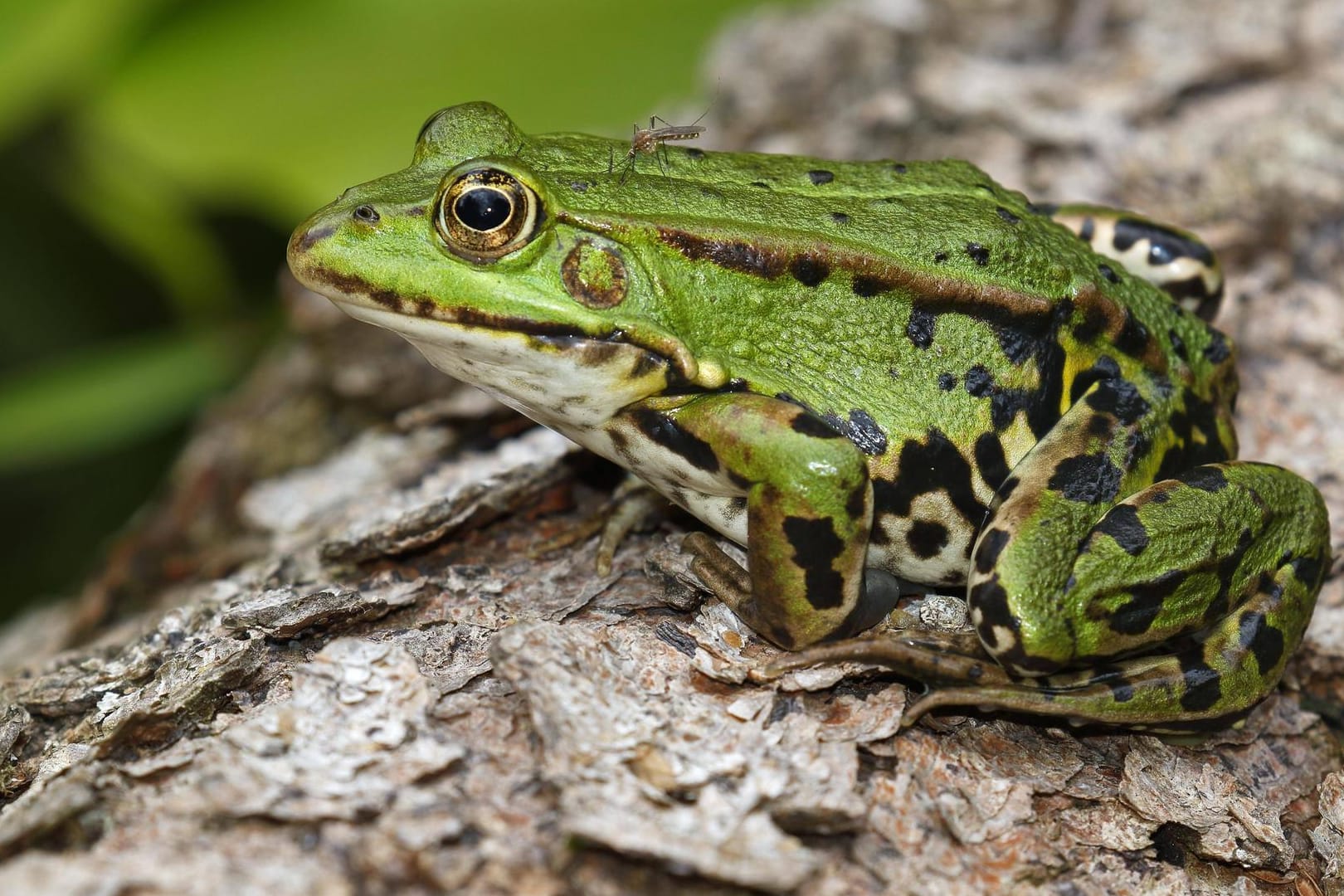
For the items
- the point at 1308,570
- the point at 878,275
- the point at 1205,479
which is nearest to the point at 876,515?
the point at 878,275

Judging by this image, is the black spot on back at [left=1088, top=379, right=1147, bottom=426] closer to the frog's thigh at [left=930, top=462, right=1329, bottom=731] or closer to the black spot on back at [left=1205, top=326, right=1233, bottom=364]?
the frog's thigh at [left=930, top=462, right=1329, bottom=731]

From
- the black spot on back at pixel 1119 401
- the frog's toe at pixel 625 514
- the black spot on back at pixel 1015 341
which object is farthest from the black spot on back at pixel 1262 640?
the frog's toe at pixel 625 514

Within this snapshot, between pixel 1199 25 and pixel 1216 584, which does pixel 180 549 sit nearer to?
pixel 1216 584

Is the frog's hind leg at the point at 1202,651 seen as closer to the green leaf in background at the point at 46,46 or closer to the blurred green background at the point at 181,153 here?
the blurred green background at the point at 181,153

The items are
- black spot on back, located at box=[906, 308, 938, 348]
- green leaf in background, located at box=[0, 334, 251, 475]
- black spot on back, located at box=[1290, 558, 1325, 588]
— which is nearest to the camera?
black spot on back, located at box=[1290, 558, 1325, 588]

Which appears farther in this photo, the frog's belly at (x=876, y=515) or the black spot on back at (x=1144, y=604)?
the frog's belly at (x=876, y=515)

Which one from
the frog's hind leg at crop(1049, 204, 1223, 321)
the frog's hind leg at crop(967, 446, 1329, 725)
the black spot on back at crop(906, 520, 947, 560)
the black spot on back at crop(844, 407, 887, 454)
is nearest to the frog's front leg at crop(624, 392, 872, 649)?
the black spot on back at crop(844, 407, 887, 454)
